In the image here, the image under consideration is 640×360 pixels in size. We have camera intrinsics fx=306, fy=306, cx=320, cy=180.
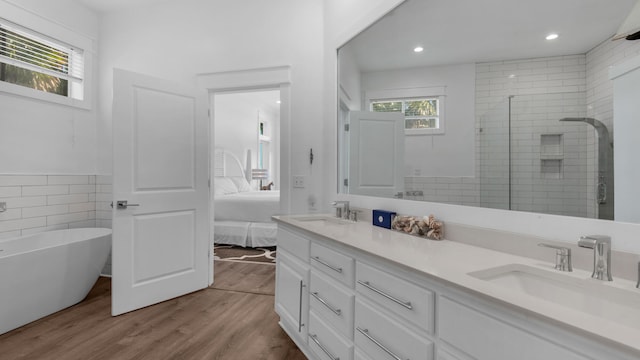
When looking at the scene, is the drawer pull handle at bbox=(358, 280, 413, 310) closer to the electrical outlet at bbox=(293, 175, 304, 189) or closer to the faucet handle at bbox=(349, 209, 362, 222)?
the faucet handle at bbox=(349, 209, 362, 222)

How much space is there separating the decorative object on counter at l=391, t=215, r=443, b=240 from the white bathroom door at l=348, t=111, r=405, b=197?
0.22 meters

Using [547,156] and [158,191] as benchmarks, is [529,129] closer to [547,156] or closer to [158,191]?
[547,156]

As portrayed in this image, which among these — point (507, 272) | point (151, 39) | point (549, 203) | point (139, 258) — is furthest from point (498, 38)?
point (151, 39)

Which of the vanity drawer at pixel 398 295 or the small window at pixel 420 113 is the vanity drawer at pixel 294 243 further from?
the small window at pixel 420 113

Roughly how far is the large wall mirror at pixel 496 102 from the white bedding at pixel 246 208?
259cm

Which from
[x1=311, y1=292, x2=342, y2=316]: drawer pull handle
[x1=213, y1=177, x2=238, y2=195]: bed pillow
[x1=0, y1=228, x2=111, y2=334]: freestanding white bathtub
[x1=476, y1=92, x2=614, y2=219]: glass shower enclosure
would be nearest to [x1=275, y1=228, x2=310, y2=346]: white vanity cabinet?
[x1=311, y1=292, x2=342, y2=316]: drawer pull handle

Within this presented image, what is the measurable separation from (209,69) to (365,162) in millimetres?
1934

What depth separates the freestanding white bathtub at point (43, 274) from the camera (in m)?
2.11

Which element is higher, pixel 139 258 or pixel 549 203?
pixel 549 203

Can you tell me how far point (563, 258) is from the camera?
101cm

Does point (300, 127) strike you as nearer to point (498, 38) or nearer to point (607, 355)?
point (498, 38)

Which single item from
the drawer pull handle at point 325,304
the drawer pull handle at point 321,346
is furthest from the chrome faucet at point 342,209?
the drawer pull handle at point 321,346

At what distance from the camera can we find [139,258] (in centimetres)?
257

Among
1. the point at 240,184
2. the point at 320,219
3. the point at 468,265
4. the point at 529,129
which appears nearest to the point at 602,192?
the point at 529,129
